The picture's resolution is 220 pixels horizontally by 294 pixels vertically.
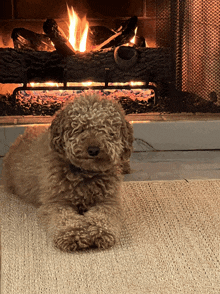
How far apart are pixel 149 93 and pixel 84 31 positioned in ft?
1.91

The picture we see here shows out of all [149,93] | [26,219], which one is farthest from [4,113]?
[26,219]

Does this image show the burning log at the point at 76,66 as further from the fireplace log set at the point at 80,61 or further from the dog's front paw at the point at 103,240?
the dog's front paw at the point at 103,240

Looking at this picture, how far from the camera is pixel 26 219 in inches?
76.3

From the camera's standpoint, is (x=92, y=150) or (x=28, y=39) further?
(x=28, y=39)

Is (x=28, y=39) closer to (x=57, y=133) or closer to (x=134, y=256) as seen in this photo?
(x=57, y=133)

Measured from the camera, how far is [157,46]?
10.0ft

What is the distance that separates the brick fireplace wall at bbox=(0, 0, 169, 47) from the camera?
9.76 feet

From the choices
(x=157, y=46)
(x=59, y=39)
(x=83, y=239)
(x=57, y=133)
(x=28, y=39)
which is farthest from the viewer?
(x=157, y=46)

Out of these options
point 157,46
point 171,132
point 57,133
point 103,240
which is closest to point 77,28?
point 157,46

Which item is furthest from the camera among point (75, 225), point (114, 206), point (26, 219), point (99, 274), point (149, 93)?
point (149, 93)

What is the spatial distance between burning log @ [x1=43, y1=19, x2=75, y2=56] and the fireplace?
0.05m

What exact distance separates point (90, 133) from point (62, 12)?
159 centimetres

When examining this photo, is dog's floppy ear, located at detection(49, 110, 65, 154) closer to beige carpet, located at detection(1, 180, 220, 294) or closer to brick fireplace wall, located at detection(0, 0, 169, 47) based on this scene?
beige carpet, located at detection(1, 180, 220, 294)

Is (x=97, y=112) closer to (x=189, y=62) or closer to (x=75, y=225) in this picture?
(x=75, y=225)
